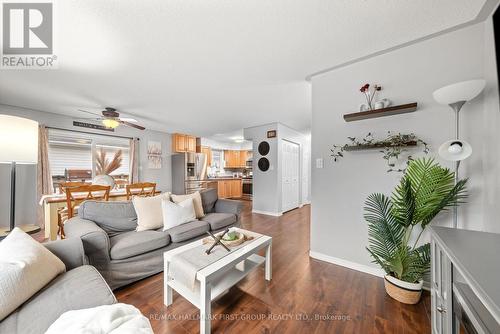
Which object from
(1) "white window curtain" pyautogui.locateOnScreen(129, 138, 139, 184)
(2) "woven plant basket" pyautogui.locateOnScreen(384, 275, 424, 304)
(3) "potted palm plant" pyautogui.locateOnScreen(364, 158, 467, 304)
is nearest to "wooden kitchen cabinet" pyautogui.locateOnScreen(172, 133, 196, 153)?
(1) "white window curtain" pyautogui.locateOnScreen(129, 138, 139, 184)

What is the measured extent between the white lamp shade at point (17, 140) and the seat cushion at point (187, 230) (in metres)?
1.42

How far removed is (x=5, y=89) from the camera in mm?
2619

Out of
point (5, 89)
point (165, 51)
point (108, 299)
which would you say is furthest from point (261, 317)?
point (5, 89)

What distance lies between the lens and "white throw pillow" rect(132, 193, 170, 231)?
2152mm

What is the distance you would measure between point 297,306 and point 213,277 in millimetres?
813

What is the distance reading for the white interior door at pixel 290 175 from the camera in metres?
4.61

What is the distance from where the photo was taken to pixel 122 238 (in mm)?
1860

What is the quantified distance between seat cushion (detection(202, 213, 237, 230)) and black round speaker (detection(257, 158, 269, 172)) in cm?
200

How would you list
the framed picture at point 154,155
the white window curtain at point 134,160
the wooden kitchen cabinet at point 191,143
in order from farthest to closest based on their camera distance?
the wooden kitchen cabinet at point 191,143 < the framed picture at point 154,155 < the white window curtain at point 134,160

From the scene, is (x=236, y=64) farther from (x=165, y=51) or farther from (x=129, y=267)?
(x=129, y=267)

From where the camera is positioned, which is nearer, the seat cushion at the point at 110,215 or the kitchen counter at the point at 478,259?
the kitchen counter at the point at 478,259

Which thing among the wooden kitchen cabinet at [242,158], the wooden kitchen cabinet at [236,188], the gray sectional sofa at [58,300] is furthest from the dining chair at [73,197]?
the wooden kitchen cabinet at [242,158]

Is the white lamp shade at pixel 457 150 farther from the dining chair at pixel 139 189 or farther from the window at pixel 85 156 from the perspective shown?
the window at pixel 85 156

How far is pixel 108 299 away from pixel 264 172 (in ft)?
12.9
